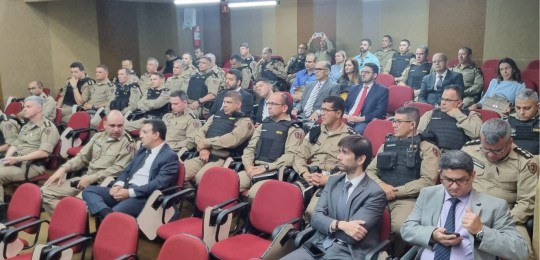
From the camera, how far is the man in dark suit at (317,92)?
600cm

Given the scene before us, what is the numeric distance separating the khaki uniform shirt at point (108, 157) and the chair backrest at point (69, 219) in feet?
3.19

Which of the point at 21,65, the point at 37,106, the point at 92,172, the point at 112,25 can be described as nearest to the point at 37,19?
the point at 21,65

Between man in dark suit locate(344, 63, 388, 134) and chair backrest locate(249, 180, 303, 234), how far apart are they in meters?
2.12

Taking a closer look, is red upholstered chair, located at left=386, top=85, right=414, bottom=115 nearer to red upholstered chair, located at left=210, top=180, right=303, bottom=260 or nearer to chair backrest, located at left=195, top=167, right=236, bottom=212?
chair backrest, located at left=195, top=167, right=236, bottom=212

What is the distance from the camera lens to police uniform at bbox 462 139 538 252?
3.13 meters

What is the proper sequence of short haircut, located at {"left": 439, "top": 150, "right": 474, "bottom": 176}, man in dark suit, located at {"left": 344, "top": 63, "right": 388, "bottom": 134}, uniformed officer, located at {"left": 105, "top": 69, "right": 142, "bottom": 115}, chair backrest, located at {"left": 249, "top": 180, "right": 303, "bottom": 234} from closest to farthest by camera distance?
1. short haircut, located at {"left": 439, "top": 150, "right": 474, "bottom": 176}
2. chair backrest, located at {"left": 249, "top": 180, "right": 303, "bottom": 234}
3. man in dark suit, located at {"left": 344, "top": 63, "right": 388, "bottom": 134}
4. uniformed officer, located at {"left": 105, "top": 69, "right": 142, "bottom": 115}

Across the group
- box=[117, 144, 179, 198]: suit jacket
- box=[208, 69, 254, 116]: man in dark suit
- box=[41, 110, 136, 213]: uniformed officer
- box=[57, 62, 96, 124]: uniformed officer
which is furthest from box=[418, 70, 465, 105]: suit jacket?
box=[57, 62, 96, 124]: uniformed officer

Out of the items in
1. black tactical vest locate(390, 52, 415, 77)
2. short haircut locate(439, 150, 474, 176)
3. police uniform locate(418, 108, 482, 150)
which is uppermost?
black tactical vest locate(390, 52, 415, 77)

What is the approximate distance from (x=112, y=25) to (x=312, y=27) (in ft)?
15.0

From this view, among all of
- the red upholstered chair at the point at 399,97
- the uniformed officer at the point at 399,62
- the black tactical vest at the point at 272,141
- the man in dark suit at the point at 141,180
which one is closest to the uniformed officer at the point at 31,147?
the man in dark suit at the point at 141,180

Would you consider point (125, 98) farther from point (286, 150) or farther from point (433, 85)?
point (433, 85)

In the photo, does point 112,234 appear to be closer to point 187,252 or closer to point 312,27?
point 187,252

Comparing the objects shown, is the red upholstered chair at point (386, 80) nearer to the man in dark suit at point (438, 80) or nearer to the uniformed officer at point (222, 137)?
the man in dark suit at point (438, 80)

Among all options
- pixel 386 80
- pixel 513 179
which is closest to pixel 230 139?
pixel 513 179
